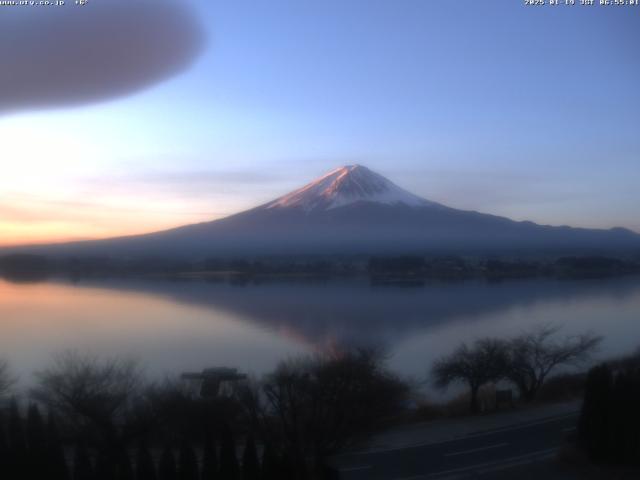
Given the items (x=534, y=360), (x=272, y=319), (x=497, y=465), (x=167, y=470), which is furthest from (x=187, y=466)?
(x=272, y=319)

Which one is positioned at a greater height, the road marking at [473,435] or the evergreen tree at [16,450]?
the evergreen tree at [16,450]

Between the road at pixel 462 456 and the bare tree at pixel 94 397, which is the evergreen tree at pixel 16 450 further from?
the road at pixel 462 456

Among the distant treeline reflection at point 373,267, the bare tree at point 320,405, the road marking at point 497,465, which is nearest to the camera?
the road marking at point 497,465

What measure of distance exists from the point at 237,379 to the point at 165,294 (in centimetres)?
1557

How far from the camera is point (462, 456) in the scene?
200 inches

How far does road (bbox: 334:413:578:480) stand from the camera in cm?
459

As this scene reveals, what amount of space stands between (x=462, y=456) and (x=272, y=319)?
10.2m

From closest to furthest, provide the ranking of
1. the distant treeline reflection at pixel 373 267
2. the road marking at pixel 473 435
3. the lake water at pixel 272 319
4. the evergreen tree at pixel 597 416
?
the evergreen tree at pixel 597 416
the road marking at pixel 473 435
the lake water at pixel 272 319
the distant treeline reflection at pixel 373 267

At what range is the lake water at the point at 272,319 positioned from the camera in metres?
10.4

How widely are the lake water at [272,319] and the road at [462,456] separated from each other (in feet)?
10.9

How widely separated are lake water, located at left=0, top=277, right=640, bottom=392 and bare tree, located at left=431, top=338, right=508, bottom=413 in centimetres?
129

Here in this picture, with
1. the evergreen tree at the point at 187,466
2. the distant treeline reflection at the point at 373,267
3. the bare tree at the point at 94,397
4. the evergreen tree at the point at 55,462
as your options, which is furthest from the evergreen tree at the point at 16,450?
the distant treeline reflection at the point at 373,267

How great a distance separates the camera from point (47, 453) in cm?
371

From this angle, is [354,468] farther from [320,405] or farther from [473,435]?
[473,435]
